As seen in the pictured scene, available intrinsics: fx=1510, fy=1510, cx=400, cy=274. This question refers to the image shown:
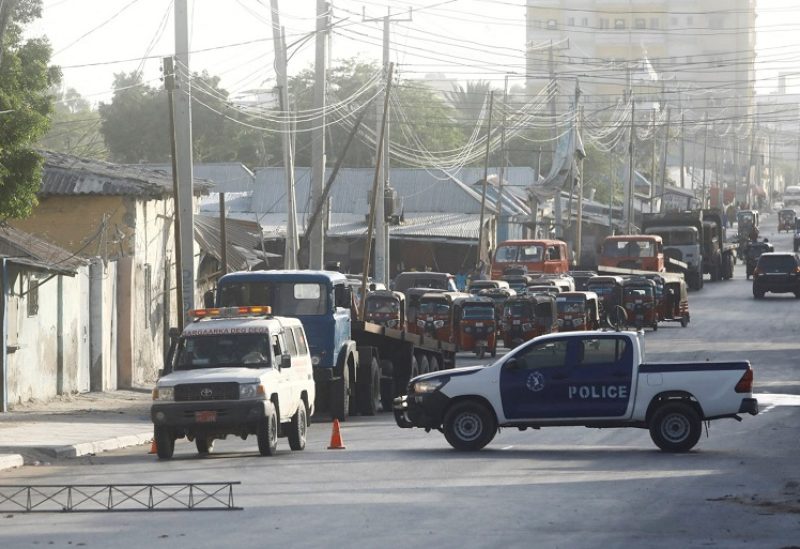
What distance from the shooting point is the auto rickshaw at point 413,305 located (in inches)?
1839

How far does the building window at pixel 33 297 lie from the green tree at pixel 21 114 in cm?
633

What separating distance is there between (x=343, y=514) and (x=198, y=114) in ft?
289

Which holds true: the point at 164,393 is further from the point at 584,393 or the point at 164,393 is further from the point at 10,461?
the point at 584,393

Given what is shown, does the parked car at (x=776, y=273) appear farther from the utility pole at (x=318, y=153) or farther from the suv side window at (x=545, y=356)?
the suv side window at (x=545, y=356)

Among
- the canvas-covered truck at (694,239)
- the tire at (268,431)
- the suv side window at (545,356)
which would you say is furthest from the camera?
the canvas-covered truck at (694,239)

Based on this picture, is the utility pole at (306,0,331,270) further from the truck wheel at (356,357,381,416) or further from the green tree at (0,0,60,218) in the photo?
the green tree at (0,0,60,218)

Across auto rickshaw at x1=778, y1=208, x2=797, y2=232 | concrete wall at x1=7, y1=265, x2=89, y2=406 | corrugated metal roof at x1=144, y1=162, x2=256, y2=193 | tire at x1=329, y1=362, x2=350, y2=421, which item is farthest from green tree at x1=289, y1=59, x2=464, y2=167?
tire at x1=329, y1=362, x2=350, y2=421

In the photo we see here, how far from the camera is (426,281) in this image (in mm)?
53656

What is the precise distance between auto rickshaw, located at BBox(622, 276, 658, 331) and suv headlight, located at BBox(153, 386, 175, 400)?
3410 centimetres

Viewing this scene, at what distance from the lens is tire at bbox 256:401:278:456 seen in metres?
20.3

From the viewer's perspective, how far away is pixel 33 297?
99.9 ft

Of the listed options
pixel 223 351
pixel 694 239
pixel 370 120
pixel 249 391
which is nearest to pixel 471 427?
pixel 249 391

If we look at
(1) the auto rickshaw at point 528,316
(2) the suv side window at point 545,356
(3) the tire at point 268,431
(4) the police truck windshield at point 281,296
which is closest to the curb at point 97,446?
(3) the tire at point 268,431

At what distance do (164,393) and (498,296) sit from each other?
2878cm
